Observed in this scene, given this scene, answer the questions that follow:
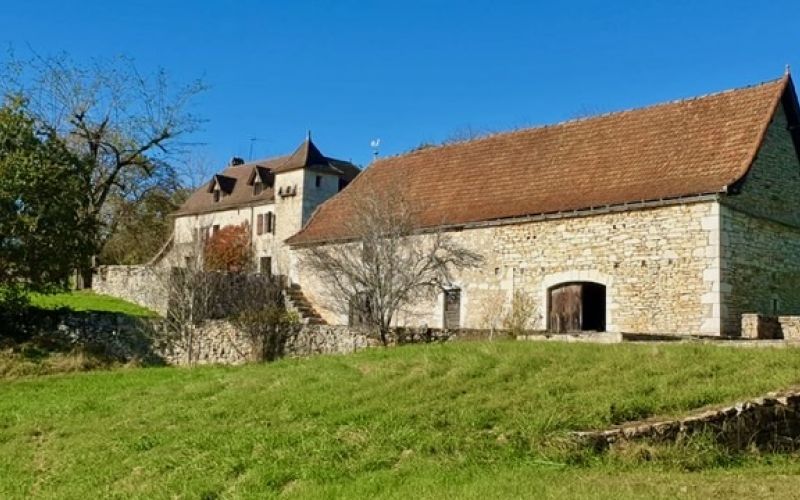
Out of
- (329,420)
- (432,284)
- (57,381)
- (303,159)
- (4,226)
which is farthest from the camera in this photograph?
(303,159)

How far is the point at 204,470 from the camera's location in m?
8.80

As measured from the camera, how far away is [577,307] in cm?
1964

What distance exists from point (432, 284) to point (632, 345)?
9.24 metres

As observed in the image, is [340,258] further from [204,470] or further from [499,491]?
[499,491]

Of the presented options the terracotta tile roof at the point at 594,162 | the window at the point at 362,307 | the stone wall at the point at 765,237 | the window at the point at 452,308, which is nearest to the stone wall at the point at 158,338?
the window at the point at 362,307

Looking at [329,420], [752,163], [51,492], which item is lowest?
[51,492]

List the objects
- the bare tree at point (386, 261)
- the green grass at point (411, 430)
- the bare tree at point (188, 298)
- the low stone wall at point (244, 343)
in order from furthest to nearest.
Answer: the bare tree at point (188, 298) → the bare tree at point (386, 261) → the low stone wall at point (244, 343) → the green grass at point (411, 430)

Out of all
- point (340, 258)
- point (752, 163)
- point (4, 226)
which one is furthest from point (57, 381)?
point (752, 163)

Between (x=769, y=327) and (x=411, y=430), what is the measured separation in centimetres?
1069

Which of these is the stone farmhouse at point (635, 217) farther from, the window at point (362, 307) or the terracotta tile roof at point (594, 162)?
the window at point (362, 307)

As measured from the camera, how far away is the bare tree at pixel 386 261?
65.9ft

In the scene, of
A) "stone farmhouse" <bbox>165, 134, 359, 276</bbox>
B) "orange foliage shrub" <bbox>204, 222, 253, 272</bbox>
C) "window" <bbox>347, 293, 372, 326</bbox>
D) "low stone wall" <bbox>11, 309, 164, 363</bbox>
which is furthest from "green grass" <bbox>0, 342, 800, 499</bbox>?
"orange foliage shrub" <bbox>204, 222, 253, 272</bbox>

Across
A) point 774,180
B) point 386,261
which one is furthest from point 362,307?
point 774,180

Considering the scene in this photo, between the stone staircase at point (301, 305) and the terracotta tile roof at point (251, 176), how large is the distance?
12.0 metres
